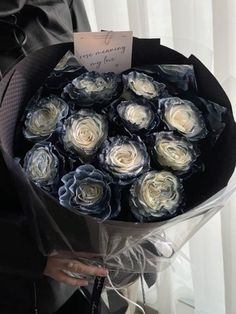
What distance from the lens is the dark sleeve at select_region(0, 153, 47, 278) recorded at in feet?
2.51

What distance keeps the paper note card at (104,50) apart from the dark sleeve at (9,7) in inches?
7.5

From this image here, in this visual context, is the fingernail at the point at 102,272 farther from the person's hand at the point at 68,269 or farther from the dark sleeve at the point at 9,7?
the dark sleeve at the point at 9,7

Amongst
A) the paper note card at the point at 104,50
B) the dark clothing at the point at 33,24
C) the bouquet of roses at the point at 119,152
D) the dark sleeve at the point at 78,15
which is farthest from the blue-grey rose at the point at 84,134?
the dark sleeve at the point at 78,15

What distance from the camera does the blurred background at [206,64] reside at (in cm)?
94

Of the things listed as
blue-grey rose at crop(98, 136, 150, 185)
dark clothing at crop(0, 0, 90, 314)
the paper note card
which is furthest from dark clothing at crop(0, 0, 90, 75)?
blue-grey rose at crop(98, 136, 150, 185)

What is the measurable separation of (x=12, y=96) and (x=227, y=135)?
298 millimetres

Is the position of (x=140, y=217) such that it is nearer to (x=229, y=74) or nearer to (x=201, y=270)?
(x=229, y=74)

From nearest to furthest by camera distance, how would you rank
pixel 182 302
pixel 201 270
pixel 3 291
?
pixel 3 291, pixel 201 270, pixel 182 302

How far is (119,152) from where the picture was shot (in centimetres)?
61

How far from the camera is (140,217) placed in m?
0.60

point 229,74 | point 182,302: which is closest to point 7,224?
point 229,74

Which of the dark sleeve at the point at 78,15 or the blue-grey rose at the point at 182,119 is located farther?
the dark sleeve at the point at 78,15

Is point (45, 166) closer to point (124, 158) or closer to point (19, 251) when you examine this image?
point (124, 158)

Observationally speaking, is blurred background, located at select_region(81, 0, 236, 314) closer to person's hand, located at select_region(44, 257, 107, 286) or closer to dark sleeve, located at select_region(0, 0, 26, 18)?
person's hand, located at select_region(44, 257, 107, 286)
